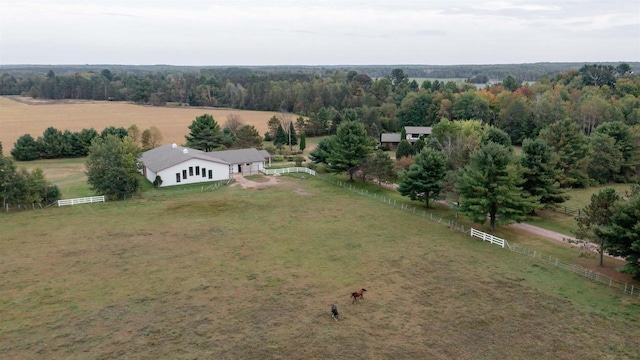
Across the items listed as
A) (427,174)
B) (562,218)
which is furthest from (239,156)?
(562,218)

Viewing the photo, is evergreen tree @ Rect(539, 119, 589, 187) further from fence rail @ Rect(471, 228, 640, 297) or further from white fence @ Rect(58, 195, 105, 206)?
white fence @ Rect(58, 195, 105, 206)

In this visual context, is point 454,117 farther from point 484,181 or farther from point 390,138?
point 484,181

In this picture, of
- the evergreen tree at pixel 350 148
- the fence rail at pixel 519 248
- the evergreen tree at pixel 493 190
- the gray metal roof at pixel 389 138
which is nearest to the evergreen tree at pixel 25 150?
the evergreen tree at pixel 350 148

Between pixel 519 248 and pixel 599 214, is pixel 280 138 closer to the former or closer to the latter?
pixel 519 248

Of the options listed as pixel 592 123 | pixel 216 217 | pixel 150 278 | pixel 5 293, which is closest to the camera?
pixel 5 293

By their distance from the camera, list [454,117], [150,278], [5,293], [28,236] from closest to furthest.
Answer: [5,293], [150,278], [28,236], [454,117]

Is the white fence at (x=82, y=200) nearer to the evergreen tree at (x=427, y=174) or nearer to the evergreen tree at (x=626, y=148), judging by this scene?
the evergreen tree at (x=427, y=174)

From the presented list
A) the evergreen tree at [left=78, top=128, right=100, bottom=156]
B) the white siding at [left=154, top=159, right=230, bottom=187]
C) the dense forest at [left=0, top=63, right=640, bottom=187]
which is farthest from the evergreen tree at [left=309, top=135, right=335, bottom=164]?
the evergreen tree at [left=78, top=128, right=100, bottom=156]

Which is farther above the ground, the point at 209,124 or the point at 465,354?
the point at 209,124

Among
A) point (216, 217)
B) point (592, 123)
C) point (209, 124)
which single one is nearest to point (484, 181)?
point (216, 217)
